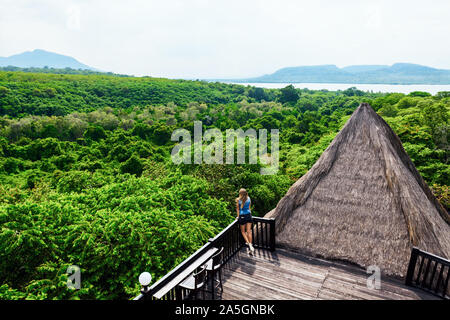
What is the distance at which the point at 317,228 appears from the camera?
6898 millimetres

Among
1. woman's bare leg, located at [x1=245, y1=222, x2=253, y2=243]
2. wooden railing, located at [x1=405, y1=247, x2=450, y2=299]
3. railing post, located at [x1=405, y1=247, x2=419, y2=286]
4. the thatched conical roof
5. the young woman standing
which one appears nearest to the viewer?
wooden railing, located at [x1=405, y1=247, x2=450, y2=299]

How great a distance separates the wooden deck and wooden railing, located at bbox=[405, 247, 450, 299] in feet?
0.54

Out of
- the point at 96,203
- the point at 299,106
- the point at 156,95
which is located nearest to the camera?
the point at 96,203

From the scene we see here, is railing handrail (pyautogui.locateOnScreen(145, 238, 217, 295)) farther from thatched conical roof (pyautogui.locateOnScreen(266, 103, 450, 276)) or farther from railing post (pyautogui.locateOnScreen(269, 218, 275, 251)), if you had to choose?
thatched conical roof (pyautogui.locateOnScreen(266, 103, 450, 276))

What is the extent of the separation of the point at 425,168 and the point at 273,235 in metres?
17.6

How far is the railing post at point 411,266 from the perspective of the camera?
5418 mm

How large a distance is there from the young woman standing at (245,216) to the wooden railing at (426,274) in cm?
333

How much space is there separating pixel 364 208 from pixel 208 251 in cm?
389

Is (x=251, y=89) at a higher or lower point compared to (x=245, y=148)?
higher

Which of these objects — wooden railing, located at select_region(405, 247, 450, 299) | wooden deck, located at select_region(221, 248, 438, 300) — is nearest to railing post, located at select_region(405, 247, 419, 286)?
wooden railing, located at select_region(405, 247, 450, 299)

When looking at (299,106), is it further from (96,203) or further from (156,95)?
(96,203)

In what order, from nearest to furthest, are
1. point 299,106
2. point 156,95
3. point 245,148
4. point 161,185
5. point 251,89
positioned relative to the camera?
point 161,185 < point 245,148 < point 299,106 < point 156,95 < point 251,89

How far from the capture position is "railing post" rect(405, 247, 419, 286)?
17.8 ft
